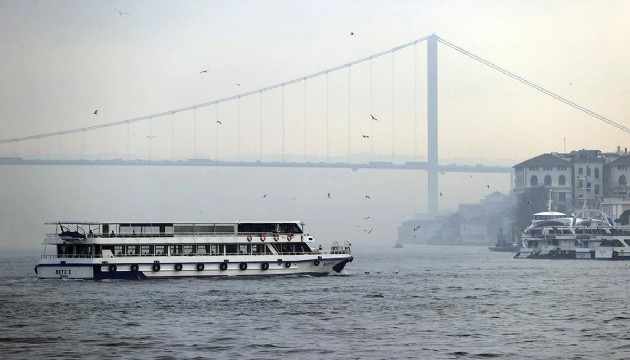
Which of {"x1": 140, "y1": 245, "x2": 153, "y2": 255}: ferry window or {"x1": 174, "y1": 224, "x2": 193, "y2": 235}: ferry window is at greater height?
{"x1": 174, "y1": 224, "x2": 193, "y2": 235}: ferry window

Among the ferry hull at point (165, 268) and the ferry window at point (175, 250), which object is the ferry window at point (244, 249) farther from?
the ferry window at point (175, 250)

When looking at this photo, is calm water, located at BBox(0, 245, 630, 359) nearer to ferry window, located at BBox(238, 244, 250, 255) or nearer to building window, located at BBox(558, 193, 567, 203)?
ferry window, located at BBox(238, 244, 250, 255)

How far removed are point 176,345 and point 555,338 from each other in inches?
546

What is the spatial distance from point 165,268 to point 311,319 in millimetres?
24698

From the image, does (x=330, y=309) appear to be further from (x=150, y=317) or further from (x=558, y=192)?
(x=558, y=192)

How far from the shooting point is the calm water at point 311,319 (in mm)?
39594

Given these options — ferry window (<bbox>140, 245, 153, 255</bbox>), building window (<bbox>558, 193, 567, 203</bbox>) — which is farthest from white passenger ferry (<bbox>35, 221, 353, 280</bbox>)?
building window (<bbox>558, 193, 567, 203</bbox>)

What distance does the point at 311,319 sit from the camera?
1944 inches

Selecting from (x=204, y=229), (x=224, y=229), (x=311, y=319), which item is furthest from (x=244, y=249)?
(x=311, y=319)

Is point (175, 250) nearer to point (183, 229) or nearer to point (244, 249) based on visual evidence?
point (183, 229)

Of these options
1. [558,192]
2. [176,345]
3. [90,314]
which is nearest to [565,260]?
[558,192]

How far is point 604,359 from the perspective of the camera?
3747cm

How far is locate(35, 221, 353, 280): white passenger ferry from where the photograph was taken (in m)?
71.1

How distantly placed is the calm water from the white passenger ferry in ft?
3.61
